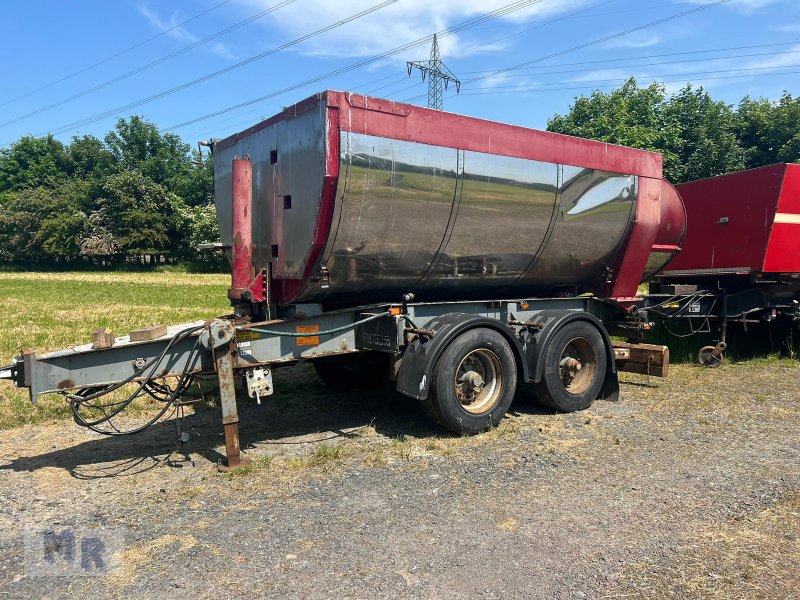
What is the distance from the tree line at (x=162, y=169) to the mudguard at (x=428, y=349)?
3.29 m

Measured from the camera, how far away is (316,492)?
4.70 m

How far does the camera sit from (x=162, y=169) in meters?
78.7

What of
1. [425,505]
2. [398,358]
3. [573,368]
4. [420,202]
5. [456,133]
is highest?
[456,133]

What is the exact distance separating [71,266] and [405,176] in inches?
2595

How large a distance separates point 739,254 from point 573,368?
4.39 metres

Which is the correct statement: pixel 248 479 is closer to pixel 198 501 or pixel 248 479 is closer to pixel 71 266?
pixel 198 501

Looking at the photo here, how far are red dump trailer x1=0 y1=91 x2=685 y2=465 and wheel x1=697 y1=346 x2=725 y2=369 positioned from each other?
3.01m

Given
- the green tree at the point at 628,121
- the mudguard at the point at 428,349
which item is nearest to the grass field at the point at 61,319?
the mudguard at the point at 428,349

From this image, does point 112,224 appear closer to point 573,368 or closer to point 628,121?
point 628,121

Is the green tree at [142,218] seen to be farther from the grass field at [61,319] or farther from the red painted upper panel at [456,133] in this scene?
the red painted upper panel at [456,133]

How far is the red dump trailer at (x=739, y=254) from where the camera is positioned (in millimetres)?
9250

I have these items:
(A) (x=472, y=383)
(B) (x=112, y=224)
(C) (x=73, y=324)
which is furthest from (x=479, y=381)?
(B) (x=112, y=224)

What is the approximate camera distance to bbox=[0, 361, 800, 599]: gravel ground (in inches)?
136

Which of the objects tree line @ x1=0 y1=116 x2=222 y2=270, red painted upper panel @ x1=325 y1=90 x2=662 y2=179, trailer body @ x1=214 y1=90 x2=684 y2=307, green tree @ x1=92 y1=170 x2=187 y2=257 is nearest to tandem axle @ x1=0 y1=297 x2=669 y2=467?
trailer body @ x1=214 y1=90 x2=684 y2=307
